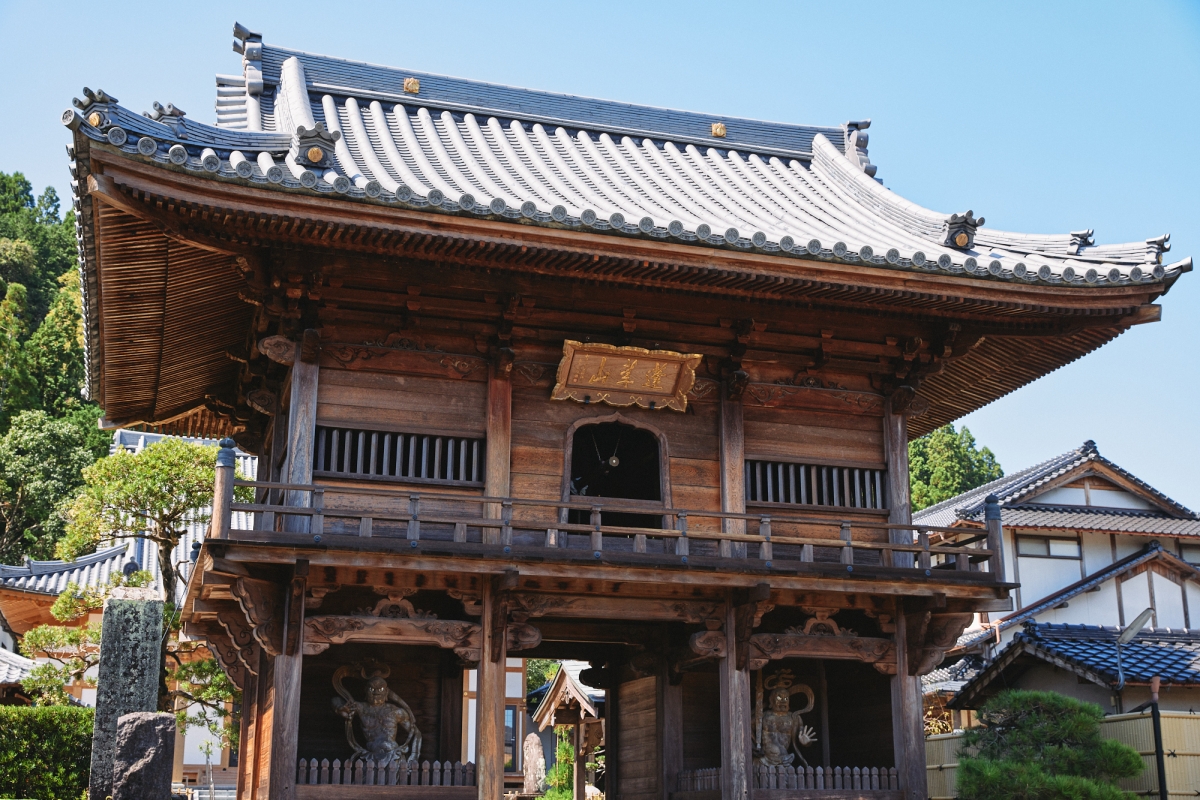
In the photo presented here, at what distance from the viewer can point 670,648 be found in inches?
627

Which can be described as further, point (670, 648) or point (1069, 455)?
point (1069, 455)

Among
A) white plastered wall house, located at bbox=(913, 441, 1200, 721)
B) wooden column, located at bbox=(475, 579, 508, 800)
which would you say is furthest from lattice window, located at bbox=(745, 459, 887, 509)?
white plastered wall house, located at bbox=(913, 441, 1200, 721)

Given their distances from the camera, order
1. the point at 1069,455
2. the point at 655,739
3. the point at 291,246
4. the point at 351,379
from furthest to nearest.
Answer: the point at 1069,455, the point at 655,739, the point at 351,379, the point at 291,246

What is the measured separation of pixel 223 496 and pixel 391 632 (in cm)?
244

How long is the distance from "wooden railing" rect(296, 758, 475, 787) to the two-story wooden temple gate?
47mm

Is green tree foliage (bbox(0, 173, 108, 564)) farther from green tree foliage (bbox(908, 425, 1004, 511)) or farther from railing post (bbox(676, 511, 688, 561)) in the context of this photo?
green tree foliage (bbox(908, 425, 1004, 511))

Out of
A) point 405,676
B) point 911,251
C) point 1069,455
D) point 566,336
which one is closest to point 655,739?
point 405,676

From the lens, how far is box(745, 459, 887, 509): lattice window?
15344 millimetres

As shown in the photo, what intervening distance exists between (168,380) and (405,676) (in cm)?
626

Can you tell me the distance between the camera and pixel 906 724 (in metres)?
14.7

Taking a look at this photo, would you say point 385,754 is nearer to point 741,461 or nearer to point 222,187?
point 741,461

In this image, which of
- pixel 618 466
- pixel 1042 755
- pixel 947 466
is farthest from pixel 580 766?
pixel 947 466

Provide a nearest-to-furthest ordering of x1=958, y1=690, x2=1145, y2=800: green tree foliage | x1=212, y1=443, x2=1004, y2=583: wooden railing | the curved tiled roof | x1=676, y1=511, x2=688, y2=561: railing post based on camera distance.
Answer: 1. the curved tiled roof
2. x1=212, y1=443, x2=1004, y2=583: wooden railing
3. x1=676, y1=511, x2=688, y2=561: railing post
4. x1=958, y1=690, x2=1145, y2=800: green tree foliage

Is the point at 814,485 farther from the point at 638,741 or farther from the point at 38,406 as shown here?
the point at 38,406
